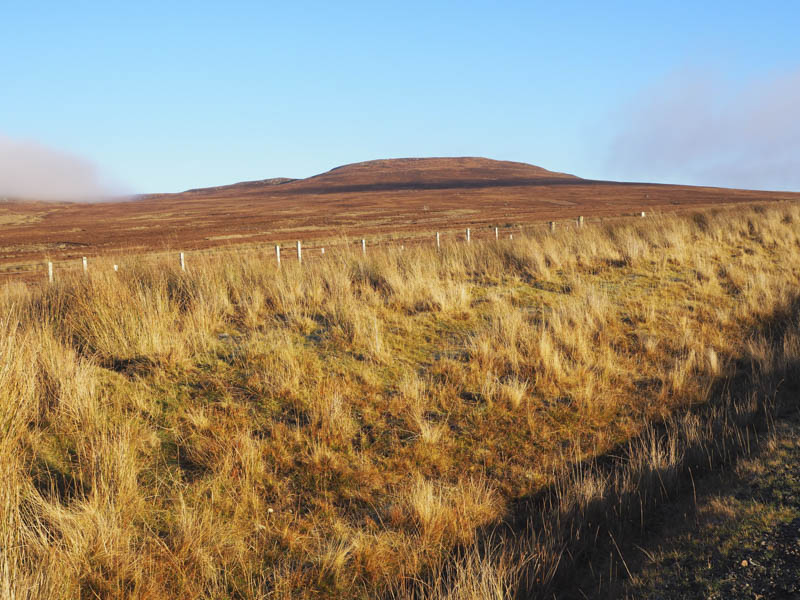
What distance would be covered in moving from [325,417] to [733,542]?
3.37 m

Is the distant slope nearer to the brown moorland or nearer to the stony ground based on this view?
the brown moorland

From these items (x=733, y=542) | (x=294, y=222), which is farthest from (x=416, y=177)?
(x=733, y=542)

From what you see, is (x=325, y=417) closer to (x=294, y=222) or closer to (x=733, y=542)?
(x=733, y=542)

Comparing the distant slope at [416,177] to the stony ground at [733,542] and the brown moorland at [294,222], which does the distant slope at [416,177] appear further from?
the stony ground at [733,542]

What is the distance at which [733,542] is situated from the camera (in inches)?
135

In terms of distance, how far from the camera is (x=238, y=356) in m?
6.52

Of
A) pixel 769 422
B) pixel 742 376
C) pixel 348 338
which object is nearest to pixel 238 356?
pixel 348 338

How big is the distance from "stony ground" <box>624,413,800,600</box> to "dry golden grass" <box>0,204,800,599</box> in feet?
1.94

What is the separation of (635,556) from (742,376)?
14.3ft

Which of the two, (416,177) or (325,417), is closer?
(325,417)

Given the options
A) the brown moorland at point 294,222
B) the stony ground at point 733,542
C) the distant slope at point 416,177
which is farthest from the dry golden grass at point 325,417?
the distant slope at point 416,177

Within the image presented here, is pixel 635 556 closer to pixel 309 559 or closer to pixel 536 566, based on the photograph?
pixel 536 566

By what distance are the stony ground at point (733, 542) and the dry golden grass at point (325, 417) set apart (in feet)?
1.94

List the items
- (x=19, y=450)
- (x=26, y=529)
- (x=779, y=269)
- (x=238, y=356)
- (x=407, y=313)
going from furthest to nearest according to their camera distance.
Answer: (x=779, y=269)
(x=407, y=313)
(x=238, y=356)
(x=19, y=450)
(x=26, y=529)
